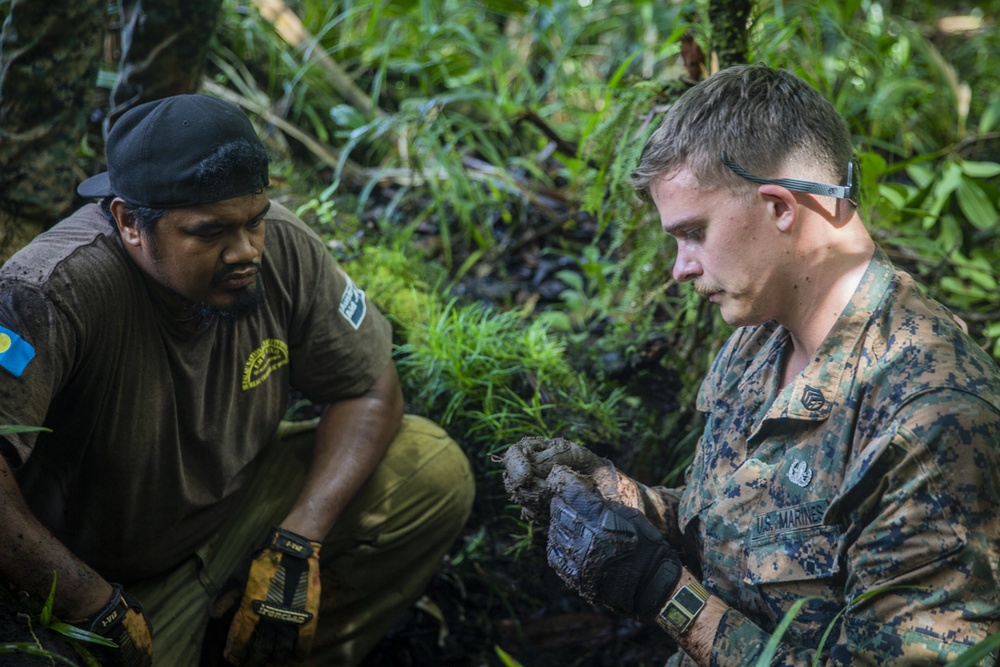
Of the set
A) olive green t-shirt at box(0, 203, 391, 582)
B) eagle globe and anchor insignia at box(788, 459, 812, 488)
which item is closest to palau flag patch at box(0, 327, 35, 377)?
olive green t-shirt at box(0, 203, 391, 582)

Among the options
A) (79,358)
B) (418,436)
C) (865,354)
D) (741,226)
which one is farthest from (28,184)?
(865,354)

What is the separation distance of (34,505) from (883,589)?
2023 mm

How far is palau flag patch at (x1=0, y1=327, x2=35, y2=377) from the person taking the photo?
1921 millimetres

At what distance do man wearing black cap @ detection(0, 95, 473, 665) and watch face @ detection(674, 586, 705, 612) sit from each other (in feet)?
3.55

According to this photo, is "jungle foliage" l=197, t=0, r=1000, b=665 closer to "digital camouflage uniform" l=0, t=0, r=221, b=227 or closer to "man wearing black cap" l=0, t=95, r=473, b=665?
"man wearing black cap" l=0, t=95, r=473, b=665

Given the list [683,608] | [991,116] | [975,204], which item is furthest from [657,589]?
[991,116]

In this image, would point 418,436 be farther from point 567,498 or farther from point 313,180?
point 313,180

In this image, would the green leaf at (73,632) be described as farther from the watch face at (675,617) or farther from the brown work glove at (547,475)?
the watch face at (675,617)

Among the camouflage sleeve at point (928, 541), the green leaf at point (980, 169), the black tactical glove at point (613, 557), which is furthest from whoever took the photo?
the green leaf at point (980, 169)

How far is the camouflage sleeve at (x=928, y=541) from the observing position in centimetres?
149

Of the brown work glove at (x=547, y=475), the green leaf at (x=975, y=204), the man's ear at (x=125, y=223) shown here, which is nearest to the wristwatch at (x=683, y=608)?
the brown work glove at (x=547, y=475)

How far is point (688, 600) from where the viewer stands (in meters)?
1.87

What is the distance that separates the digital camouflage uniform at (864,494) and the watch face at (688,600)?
7 cm

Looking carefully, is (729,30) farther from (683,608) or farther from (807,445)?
(683,608)
